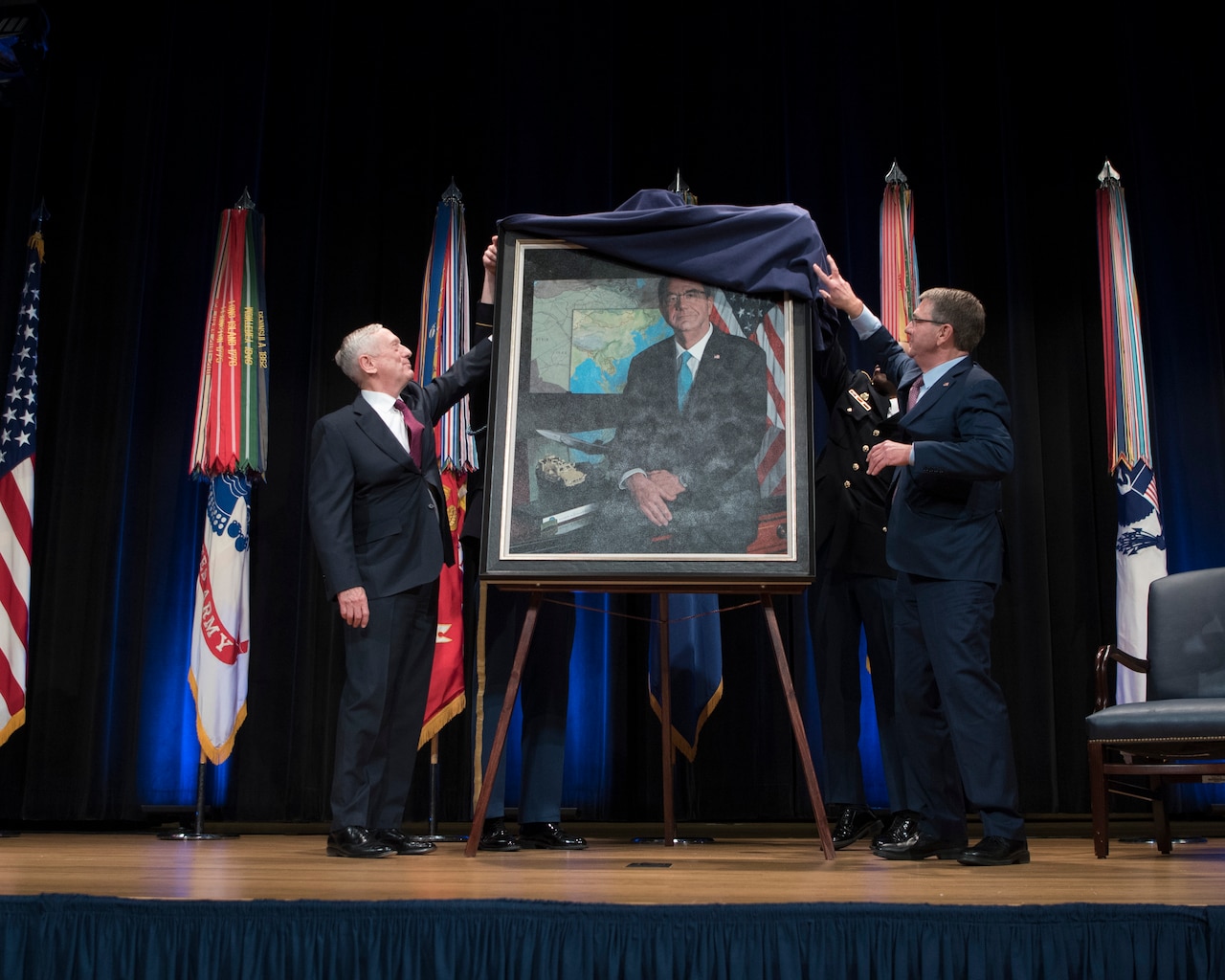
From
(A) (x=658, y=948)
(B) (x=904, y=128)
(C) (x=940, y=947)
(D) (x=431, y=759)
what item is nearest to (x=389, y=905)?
(A) (x=658, y=948)

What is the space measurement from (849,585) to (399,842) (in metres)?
1.65

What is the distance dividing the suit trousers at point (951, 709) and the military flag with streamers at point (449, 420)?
189 centimetres

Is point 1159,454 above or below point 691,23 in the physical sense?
below

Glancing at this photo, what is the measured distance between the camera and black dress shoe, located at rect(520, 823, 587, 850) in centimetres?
357

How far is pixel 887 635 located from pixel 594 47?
127 inches

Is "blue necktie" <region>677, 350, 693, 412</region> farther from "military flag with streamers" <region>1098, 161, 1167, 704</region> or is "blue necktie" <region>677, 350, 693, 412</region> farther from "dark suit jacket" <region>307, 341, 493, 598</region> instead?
"military flag with streamers" <region>1098, 161, 1167, 704</region>

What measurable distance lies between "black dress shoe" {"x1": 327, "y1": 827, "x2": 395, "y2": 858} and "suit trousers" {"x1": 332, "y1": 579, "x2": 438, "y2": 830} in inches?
0.9

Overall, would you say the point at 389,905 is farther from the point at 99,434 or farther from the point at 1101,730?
the point at 99,434

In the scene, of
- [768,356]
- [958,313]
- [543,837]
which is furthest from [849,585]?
[543,837]

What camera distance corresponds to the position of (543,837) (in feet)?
11.7

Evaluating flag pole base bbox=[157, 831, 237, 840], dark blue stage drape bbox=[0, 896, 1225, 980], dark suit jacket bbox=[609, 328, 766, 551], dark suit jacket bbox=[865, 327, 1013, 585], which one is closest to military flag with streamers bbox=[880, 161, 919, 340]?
dark suit jacket bbox=[865, 327, 1013, 585]

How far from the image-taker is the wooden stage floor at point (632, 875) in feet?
7.00

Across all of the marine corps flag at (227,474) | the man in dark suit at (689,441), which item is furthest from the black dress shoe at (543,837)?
the marine corps flag at (227,474)

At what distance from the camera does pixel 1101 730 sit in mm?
3299
